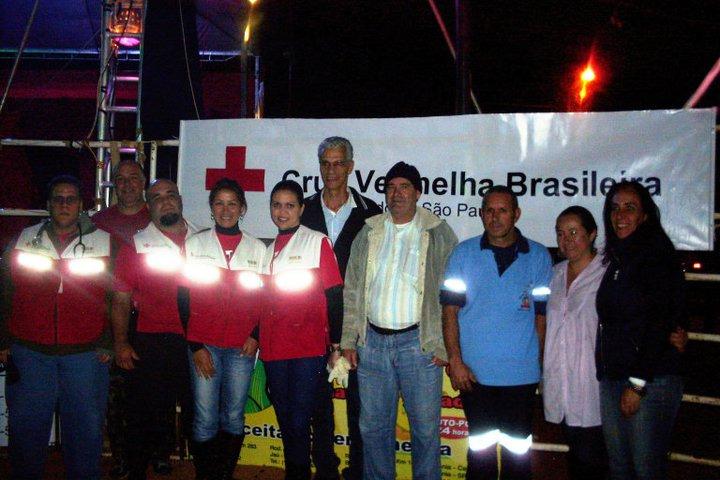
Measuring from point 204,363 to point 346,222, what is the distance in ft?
3.84

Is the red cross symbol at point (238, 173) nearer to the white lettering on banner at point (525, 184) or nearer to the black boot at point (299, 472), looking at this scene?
the white lettering on banner at point (525, 184)

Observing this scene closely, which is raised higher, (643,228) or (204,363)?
(643,228)

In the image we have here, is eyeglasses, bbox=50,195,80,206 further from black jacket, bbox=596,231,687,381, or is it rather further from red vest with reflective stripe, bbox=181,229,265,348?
black jacket, bbox=596,231,687,381

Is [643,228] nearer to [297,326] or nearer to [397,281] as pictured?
[397,281]

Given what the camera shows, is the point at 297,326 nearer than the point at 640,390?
No

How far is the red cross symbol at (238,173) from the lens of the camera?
12.9 feet

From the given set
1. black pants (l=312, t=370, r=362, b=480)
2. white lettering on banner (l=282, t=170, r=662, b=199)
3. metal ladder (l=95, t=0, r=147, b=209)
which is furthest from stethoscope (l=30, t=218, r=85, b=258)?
white lettering on banner (l=282, t=170, r=662, b=199)

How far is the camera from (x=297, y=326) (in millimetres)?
2846

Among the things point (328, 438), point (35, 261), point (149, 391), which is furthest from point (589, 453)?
point (35, 261)

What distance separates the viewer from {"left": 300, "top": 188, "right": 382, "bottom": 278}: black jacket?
3.27 metres

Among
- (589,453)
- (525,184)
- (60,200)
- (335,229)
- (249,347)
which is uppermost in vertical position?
(525,184)

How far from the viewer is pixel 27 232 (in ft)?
9.62

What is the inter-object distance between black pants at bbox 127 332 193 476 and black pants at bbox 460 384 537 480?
1.66m

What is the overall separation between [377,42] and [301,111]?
7.39ft
